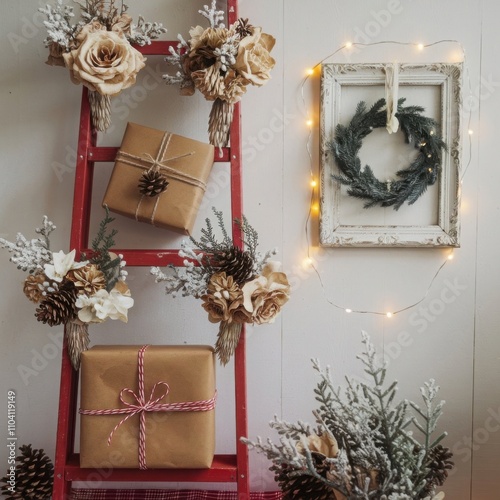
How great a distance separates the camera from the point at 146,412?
123cm

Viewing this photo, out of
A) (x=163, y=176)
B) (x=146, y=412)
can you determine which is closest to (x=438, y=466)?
(x=146, y=412)

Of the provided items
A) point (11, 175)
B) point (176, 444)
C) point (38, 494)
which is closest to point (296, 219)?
point (176, 444)

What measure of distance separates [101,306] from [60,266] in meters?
0.12

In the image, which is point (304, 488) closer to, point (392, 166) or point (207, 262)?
point (207, 262)

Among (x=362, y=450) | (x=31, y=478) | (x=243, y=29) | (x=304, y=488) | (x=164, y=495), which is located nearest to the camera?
(x=362, y=450)

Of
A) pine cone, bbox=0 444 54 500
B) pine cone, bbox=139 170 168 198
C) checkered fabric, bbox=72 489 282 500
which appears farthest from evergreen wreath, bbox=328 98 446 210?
pine cone, bbox=0 444 54 500

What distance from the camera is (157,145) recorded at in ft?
4.28

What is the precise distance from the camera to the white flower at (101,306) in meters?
1.20

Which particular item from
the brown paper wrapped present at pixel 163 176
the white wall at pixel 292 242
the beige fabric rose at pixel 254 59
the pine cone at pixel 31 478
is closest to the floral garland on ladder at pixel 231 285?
the brown paper wrapped present at pixel 163 176

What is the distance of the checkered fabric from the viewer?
144 cm

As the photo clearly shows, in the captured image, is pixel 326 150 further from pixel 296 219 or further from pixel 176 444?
pixel 176 444

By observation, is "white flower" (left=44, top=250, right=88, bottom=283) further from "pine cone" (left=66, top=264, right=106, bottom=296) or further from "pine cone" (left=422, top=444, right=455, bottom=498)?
"pine cone" (left=422, top=444, right=455, bottom=498)

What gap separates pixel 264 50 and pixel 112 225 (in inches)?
23.1

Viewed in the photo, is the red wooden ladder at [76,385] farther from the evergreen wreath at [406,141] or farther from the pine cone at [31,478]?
the evergreen wreath at [406,141]
